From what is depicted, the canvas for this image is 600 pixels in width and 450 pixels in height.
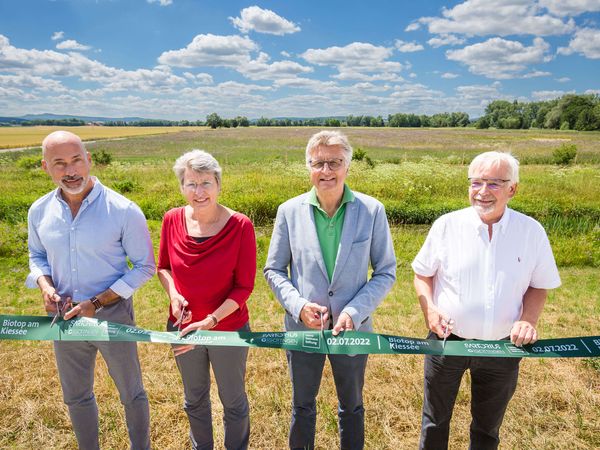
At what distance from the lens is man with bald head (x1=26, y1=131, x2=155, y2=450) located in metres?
2.53

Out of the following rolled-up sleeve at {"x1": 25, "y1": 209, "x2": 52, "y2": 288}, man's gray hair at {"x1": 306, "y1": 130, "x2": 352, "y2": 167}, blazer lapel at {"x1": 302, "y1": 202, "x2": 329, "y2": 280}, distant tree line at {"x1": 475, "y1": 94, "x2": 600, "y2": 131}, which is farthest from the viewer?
distant tree line at {"x1": 475, "y1": 94, "x2": 600, "y2": 131}

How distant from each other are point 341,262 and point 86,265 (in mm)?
1647

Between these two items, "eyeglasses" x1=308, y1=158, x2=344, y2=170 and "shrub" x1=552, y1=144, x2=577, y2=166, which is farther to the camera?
"shrub" x1=552, y1=144, x2=577, y2=166

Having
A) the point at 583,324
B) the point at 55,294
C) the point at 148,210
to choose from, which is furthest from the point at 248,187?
the point at 55,294

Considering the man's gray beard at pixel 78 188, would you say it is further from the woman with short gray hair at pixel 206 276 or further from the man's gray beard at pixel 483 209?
the man's gray beard at pixel 483 209

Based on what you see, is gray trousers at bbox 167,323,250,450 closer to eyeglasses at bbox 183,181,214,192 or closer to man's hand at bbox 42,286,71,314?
man's hand at bbox 42,286,71,314

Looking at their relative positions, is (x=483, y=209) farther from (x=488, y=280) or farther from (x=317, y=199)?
(x=317, y=199)

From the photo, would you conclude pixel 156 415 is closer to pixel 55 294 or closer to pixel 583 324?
pixel 55 294

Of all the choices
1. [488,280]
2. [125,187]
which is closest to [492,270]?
[488,280]

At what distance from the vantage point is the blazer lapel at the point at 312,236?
251 centimetres

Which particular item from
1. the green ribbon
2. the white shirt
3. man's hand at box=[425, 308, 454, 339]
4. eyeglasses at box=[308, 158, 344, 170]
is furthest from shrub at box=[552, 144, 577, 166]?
eyeglasses at box=[308, 158, 344, 170]

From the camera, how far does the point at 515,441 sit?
10.5 feet

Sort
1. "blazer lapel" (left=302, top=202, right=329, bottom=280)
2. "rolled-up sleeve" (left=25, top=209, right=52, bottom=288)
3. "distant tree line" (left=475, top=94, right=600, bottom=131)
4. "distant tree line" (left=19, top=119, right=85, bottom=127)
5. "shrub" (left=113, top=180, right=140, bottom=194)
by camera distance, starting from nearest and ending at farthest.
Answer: "blazer lapel" (left=302, top=202, right=329, bottom=280), "rolled-up sleeve" (left=25, top=209, right=52, bottom=288), "shrub" (left=113, top=180, right=140, bottom=194), "distant tree line" (left=475, top=94, right=600, bottom=131), "distant tree line" (left=19, top=119, right=85, bottom=127)

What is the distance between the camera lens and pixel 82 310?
8.27ft
